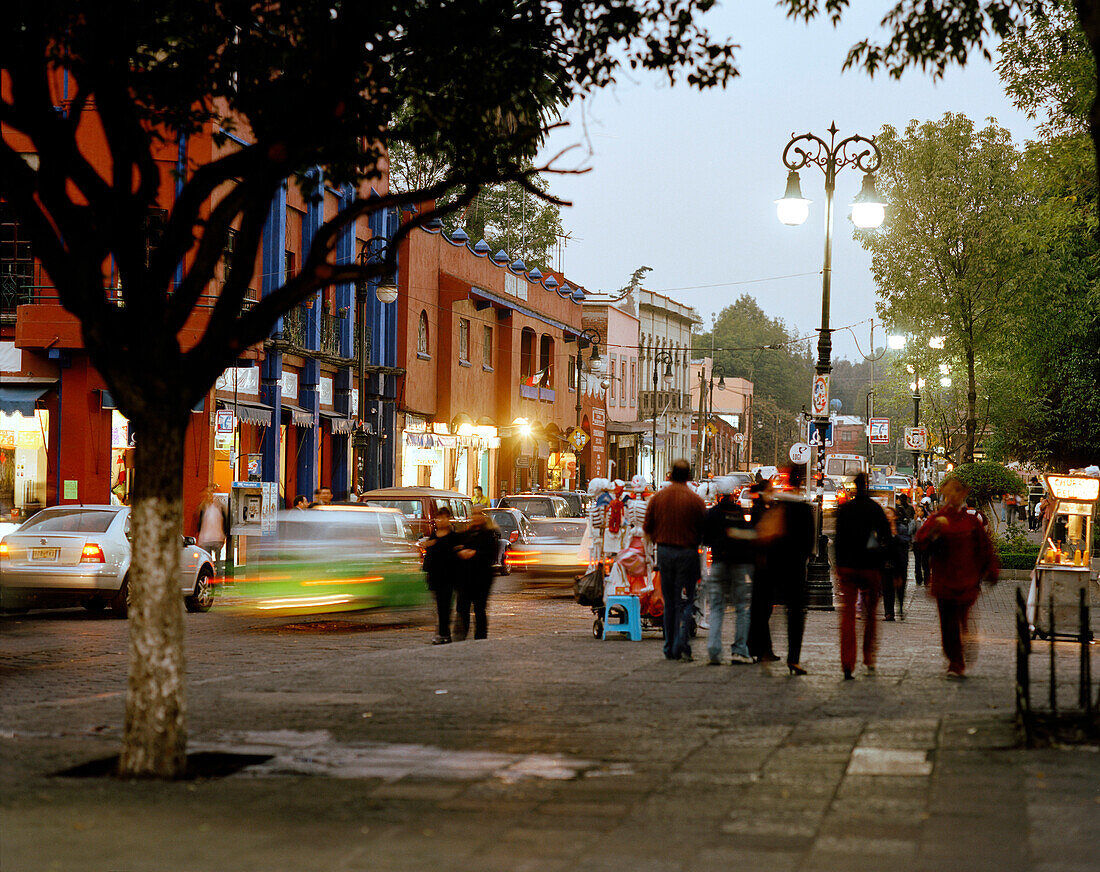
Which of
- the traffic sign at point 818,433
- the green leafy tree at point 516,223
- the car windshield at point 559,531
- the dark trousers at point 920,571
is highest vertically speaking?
the green leafy tree at point 516,223

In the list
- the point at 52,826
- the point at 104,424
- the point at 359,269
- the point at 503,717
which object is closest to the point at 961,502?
the point at 503,717

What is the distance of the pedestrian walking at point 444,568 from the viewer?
16.4 metres

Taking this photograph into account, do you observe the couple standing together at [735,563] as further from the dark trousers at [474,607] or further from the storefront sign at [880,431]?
the storefront sign at [880,431]

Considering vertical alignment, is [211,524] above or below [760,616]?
above

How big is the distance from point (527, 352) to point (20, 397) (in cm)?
2859

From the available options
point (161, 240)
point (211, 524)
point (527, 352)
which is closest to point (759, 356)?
point (527, 352)

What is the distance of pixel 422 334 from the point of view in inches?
1753

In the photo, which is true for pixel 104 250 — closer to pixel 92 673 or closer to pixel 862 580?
pixel 92 673

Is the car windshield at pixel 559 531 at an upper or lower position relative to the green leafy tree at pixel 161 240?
lower

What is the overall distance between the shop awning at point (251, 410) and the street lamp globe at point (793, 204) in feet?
41.0

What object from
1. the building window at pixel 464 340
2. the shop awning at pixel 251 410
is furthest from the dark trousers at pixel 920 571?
the building window at pixel 464 340

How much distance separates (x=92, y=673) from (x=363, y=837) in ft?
25.7

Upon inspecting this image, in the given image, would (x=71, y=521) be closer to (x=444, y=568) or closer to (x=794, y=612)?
(x=444, y=568)

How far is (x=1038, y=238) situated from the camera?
32.0 m
